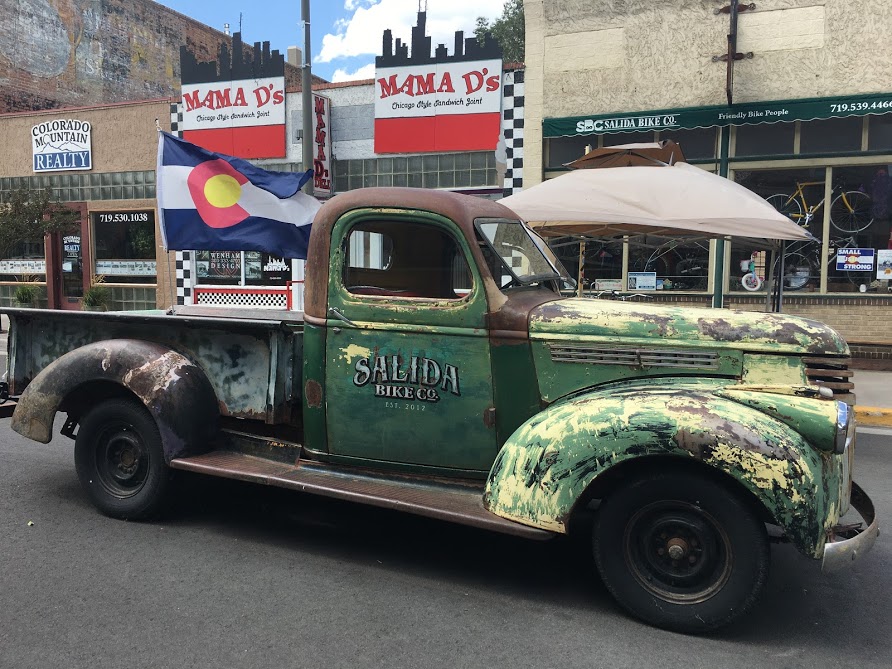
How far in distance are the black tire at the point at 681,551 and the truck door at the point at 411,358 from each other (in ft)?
2.70

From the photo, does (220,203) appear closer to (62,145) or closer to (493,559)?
(493,559)

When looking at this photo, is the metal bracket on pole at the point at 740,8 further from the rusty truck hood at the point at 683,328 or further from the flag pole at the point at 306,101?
the rusty truck hood at the point at 683,328

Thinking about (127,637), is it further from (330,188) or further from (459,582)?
(330,188)

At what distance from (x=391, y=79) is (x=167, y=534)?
11539 millimetres

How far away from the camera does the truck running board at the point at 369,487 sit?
11.5ft

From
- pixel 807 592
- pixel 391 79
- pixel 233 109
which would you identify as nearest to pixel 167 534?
pixel 807 592

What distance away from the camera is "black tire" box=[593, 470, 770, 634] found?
3176 millimetres

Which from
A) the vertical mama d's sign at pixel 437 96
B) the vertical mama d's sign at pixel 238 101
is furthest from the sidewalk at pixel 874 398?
the vertical mama d's sign at pixel 238 101

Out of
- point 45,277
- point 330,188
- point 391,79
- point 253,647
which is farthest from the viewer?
point 45,277

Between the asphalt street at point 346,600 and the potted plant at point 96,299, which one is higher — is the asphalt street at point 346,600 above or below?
below

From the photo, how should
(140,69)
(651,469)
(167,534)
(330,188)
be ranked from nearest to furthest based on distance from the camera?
1. (651,469)
2. (167,534)
3. (330,188)
4. (140,69)

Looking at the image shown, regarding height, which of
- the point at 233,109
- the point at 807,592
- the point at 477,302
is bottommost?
the point at 807,592

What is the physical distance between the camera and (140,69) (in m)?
22.9

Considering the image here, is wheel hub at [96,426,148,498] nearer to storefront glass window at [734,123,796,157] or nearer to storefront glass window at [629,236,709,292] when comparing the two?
storefront glass window at [629,236,709,292]
